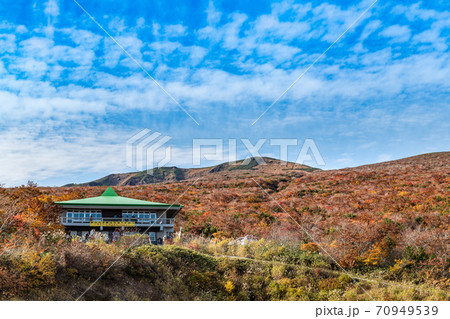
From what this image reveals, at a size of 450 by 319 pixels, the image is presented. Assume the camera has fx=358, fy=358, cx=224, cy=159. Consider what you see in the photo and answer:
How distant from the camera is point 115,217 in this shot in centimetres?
2388

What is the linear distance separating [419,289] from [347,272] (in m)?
3.10

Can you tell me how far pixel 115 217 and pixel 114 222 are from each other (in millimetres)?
1247

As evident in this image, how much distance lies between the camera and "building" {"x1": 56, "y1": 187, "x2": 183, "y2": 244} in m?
22.5

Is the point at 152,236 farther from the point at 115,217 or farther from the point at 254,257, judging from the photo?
the point at 254,257

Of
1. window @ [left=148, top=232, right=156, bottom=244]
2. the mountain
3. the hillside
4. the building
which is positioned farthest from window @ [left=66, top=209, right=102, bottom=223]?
the mountain

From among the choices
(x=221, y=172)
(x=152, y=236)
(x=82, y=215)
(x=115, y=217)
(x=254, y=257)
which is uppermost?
(x=221, y=172)

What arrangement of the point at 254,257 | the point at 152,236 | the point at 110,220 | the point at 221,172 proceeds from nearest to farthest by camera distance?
1. the point at 254,257
2. the point at 110,220
3. the point at 152,236
4. the point at 221,172

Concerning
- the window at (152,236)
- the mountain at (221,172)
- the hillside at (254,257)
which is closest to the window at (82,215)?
the hillside at (254,257)

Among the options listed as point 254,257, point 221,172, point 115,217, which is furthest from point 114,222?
point 221,172

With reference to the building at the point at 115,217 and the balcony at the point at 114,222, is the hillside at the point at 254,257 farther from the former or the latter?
the building at the point at 115,217

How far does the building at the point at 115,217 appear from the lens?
885 inches

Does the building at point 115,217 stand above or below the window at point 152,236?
above

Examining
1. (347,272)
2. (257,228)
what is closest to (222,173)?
(257,228)

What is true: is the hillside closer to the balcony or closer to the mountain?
the balcony
